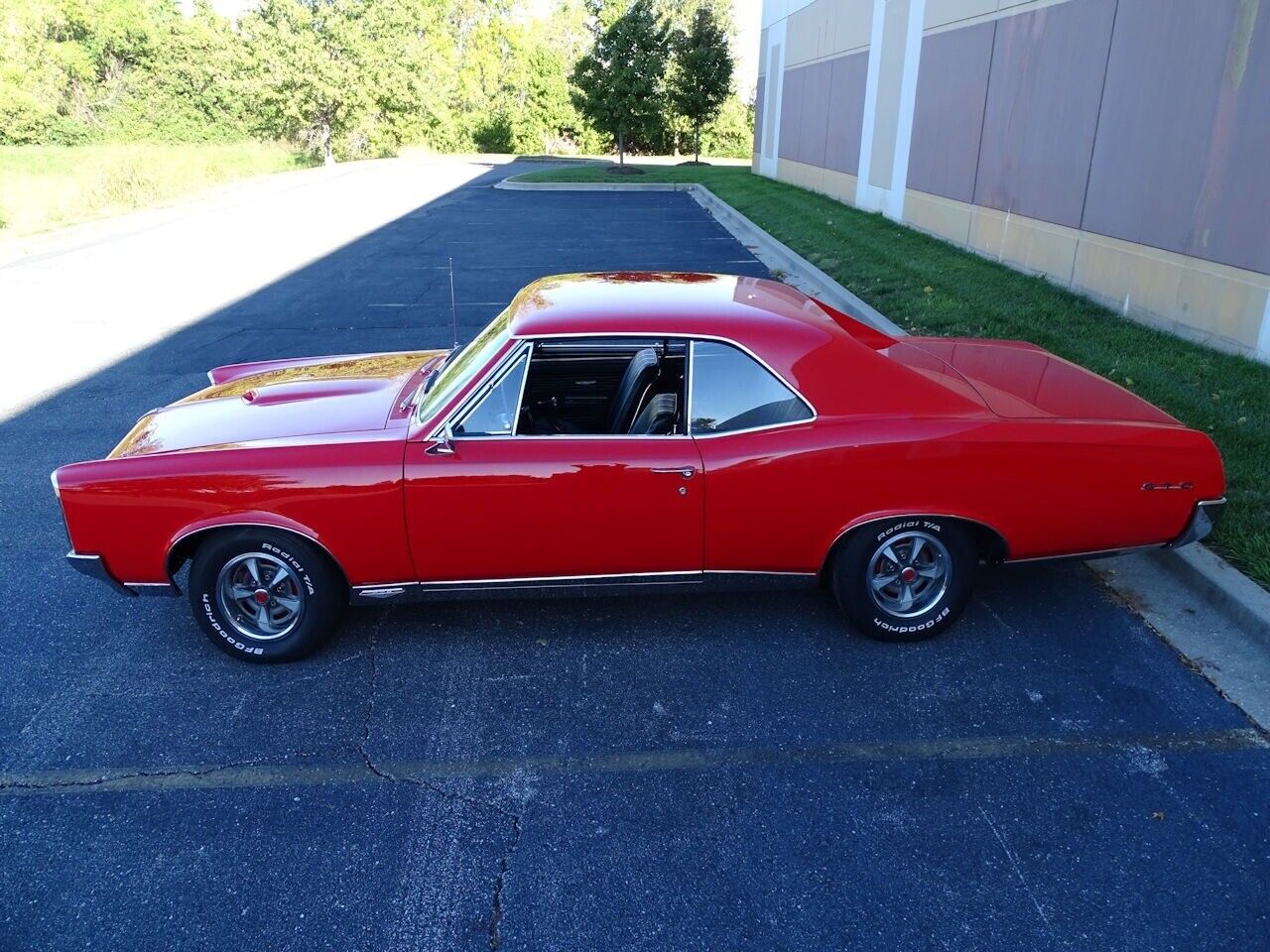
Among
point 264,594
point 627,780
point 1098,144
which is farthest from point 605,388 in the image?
point 1098,144

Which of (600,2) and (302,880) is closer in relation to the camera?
(302,880)

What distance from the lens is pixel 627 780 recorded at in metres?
3.15

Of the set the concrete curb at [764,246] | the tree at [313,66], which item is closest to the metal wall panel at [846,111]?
the concrete curb at [764,246]

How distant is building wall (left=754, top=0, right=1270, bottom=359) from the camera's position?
7152mm

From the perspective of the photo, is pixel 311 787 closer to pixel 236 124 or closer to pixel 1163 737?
pixel 1163 737

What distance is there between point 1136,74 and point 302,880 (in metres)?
9.50

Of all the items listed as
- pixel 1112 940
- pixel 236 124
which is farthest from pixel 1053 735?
pixel 236 124

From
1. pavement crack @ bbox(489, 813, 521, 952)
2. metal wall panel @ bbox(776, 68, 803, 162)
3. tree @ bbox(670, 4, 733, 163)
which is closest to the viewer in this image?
pavement crack @ bbox(489, 813, 521, 952)

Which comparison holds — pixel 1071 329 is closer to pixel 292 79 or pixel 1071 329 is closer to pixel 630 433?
pixel 630 433

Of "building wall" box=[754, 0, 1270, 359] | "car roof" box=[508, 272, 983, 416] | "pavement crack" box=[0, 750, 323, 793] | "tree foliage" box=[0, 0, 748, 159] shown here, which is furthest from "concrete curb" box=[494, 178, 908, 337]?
"tree foliage" box=[0, 0, 748, 159]

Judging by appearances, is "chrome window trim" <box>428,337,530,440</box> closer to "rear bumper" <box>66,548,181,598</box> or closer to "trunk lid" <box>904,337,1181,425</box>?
"rear bumper" <box>66,548,181,598</box>

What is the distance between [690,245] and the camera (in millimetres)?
16031

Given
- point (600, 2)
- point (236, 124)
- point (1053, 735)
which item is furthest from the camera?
point (236, 124)

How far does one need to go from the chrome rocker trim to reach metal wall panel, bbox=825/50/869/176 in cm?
1597
